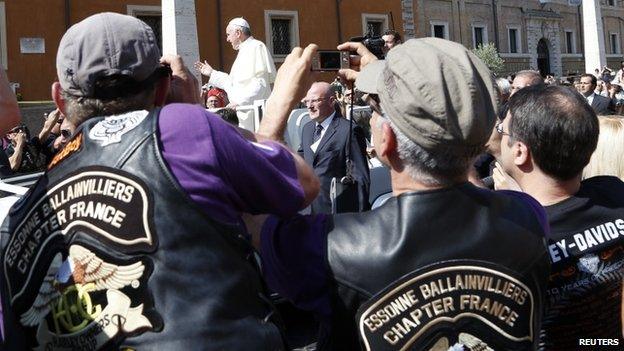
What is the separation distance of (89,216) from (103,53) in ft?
1.24

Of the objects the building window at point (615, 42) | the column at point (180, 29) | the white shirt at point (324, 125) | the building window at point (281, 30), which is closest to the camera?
the white shirt at point (324, 125)

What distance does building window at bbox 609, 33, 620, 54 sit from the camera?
4841cm

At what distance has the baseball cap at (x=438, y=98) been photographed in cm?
171

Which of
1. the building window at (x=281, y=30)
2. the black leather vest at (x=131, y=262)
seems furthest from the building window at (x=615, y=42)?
the black leather vest at (x=131, y=262)

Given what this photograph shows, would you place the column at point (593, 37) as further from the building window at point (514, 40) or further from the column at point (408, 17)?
the building window at point (514, 40)

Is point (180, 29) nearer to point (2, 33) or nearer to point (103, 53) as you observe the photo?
point (2, 33)

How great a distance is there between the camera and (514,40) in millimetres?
41812

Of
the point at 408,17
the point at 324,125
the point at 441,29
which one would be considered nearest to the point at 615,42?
the point at 441,29

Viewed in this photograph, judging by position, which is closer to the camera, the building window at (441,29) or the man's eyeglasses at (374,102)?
the man's eyeglasses at (374,102)

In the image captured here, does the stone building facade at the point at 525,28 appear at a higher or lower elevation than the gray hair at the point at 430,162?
higher

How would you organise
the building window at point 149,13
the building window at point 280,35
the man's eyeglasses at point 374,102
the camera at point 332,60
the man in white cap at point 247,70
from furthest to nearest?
the building window at point 280,35 < the building window at point 149,13 < the man in white cap at point 247,70 < the camera at point 332,60 < the man's eyeglasses at point 374,102

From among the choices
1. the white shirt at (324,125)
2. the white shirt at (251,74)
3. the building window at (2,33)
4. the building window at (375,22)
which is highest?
the building window at (375,22)

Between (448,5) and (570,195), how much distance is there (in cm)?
3568

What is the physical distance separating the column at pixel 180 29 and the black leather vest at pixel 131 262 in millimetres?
15628
